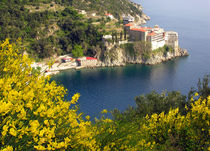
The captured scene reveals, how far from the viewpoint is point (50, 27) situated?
55.6 metres

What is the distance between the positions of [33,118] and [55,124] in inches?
19.9

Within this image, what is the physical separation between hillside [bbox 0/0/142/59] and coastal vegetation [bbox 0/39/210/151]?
41972mm

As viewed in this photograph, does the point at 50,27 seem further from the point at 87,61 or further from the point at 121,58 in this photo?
the point at 121,58

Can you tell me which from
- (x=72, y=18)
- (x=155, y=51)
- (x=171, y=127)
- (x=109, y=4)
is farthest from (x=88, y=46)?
(x=171, y=127)

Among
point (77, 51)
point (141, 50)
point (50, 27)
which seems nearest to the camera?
point (77, 51)

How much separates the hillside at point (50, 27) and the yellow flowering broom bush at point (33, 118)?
1700 inches

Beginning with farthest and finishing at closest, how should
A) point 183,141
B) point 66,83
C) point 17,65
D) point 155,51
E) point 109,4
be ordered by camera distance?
1. point 109,4
2. point 155,51
3. point 66,83
4. point 183,141
5. point 17,65

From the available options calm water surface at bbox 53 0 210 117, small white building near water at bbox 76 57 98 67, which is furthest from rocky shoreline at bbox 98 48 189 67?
calm water surface at bbox 53 0 210 117

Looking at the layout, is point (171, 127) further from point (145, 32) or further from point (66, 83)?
point (145, 32)

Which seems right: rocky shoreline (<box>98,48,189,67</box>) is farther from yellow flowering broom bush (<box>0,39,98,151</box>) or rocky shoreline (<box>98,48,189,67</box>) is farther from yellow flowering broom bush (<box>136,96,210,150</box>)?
yellow flowering broom bush (<box>0,39,98,151</box>)

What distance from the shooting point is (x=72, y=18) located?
200 feet

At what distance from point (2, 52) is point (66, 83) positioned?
112 ft

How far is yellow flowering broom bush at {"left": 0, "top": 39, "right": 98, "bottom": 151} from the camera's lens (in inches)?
164

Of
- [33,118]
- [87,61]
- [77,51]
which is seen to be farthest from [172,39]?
[33,118]
